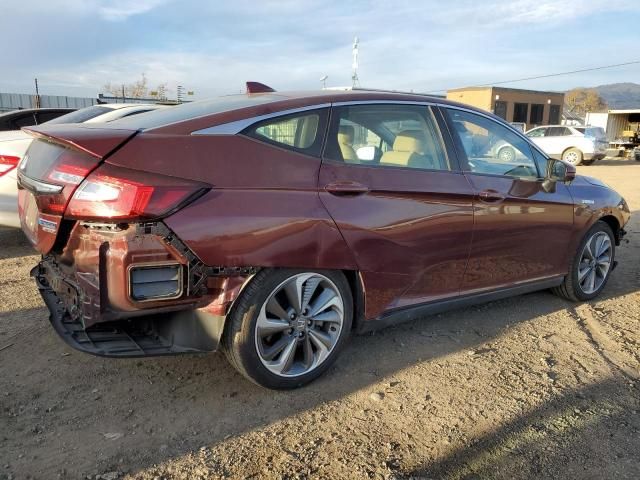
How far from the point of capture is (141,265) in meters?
2.50

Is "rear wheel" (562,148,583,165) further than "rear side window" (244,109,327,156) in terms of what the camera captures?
Yes

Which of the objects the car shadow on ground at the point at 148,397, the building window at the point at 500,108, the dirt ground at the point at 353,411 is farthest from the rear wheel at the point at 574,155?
the car shadow on ground at the point at 148,397

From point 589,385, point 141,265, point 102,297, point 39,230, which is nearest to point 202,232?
point 141,265

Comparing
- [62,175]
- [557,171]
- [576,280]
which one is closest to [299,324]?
[62,175]

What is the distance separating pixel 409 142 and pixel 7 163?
13.8 ft

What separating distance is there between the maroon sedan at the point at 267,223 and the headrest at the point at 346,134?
16mm

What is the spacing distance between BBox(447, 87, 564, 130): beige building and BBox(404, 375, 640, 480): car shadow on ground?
124 ft

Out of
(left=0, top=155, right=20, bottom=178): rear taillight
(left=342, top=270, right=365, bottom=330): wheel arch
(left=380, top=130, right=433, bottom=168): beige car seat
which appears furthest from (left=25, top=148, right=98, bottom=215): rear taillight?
(left=0, top=155, right=20, bottom=178): rear taillight

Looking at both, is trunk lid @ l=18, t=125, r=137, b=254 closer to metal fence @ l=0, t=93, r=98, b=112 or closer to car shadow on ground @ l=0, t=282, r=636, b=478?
car shadow on ground @ l=0, t=282, r=636, b=478

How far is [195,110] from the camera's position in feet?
10.2

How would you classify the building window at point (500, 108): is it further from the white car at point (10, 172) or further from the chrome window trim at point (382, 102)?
the chrome window trim at point (382, 102)

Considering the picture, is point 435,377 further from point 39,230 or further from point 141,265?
point 39,230

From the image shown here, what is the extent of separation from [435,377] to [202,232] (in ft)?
5.63

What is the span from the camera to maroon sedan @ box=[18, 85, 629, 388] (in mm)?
2533
